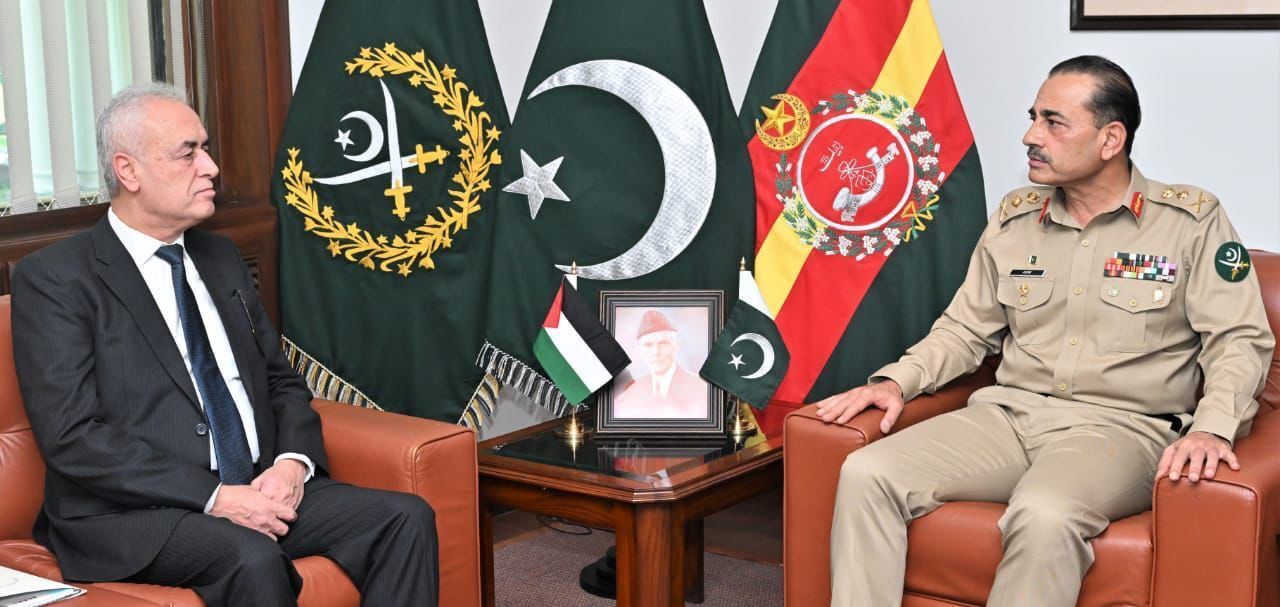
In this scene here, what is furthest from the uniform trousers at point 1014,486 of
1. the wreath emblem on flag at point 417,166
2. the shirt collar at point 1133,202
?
the wreath emblem on flag at point 417,166

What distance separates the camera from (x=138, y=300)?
2.53 meters

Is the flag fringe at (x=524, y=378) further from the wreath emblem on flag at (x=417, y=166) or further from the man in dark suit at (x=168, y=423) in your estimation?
the man in dark suit at (x=168, y=423)

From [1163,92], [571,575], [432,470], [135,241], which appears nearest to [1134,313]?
[1163,92]

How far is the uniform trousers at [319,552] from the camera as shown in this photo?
2283mm

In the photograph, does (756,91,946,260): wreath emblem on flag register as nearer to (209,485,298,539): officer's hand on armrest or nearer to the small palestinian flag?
the small palestinian flag

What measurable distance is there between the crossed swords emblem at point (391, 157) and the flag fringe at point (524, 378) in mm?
445

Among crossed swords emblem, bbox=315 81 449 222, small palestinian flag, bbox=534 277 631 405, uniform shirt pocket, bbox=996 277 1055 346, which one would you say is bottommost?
small palestinian flag, bbox=534 277 631 405

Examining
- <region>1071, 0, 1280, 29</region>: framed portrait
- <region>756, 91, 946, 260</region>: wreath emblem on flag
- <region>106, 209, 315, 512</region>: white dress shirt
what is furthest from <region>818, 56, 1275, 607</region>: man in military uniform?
<region>106, 209, 315, 512</region>: white dress shirt

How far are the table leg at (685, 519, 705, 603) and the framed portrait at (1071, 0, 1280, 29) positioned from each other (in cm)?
154

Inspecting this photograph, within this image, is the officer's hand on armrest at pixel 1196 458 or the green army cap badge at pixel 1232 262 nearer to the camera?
the officer's hand on armrest at pixel 1196 458

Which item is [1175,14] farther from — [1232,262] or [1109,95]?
[1232,262]

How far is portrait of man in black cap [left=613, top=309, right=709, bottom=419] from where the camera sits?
10.0 ft

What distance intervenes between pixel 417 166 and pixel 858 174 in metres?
1.15

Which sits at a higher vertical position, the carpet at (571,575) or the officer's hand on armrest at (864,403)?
the officer's hand on armrest at (864,403)
